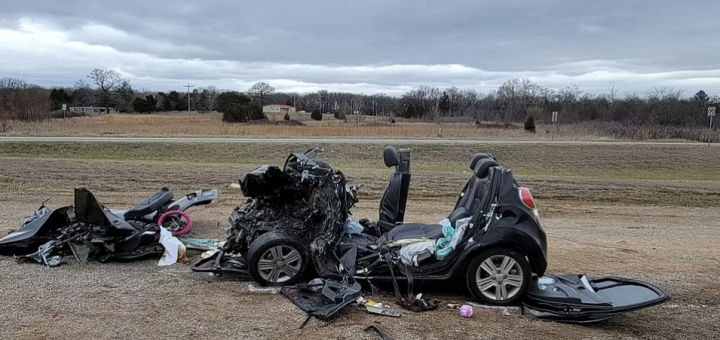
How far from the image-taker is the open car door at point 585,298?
4742mm

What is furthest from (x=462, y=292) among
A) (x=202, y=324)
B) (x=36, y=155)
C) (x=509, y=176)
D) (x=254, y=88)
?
(x=254, y=88)

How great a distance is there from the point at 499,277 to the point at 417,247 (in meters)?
0.84

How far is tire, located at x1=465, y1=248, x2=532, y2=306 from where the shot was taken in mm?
5039

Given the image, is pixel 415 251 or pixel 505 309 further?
pixel 415 251

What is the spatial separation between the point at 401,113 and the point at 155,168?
82249 mm

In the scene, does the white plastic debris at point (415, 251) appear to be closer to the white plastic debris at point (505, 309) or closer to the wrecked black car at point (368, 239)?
the wrecked black car at point (368, 239)

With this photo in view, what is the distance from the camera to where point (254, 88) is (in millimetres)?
112938

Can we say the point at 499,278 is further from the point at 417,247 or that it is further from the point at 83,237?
the point at 83,237

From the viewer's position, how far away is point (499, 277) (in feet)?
16.7

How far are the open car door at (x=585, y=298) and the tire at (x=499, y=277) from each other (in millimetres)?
152

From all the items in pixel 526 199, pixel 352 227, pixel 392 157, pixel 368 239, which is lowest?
pixel 368 239

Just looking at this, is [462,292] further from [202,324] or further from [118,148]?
[118,148]

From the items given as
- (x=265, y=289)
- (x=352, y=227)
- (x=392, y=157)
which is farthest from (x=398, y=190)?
(x=265, y=289)

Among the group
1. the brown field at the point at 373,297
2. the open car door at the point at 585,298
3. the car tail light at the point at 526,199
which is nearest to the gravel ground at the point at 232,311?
the brown field at the point at 373,297
